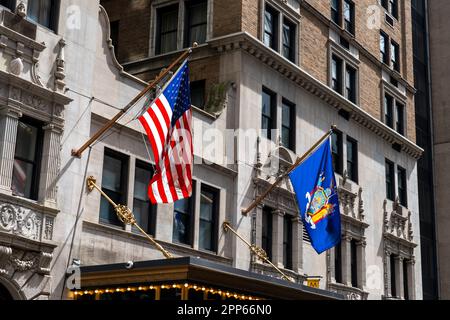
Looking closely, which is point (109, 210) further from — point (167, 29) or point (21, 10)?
point (167, 29)

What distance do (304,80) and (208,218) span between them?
9298 mm

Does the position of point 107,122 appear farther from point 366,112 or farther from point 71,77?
point 366,112

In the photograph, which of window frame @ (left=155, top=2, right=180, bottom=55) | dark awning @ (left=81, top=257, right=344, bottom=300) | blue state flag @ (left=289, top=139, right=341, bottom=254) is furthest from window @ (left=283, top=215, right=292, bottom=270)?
window frame @ (left=155, top=2, right=180, bottom=55)

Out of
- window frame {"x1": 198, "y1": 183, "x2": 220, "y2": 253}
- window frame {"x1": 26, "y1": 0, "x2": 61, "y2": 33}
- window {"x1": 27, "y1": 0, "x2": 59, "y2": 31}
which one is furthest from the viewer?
window frame {"x1": 198, "y1": 183, "x2": 220, "y2": 253}

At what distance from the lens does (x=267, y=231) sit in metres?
31.7

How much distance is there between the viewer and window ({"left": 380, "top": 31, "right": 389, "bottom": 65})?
148 ft

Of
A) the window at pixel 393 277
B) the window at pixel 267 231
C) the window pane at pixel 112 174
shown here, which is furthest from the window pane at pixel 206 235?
the window at pixel 393 277

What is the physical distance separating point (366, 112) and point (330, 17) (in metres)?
5.25

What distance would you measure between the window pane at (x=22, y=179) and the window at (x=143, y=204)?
15.2 feet

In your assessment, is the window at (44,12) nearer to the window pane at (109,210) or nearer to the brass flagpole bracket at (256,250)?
the window pane at (109,210)

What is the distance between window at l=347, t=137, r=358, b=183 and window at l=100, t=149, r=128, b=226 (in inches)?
642

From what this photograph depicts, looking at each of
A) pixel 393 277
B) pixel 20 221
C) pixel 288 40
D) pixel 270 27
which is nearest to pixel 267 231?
pixel 270 27

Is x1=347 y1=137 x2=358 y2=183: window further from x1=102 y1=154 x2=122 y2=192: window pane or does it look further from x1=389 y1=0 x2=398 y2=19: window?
x1=102 y1=154 x2=122 y2=192: window pane
